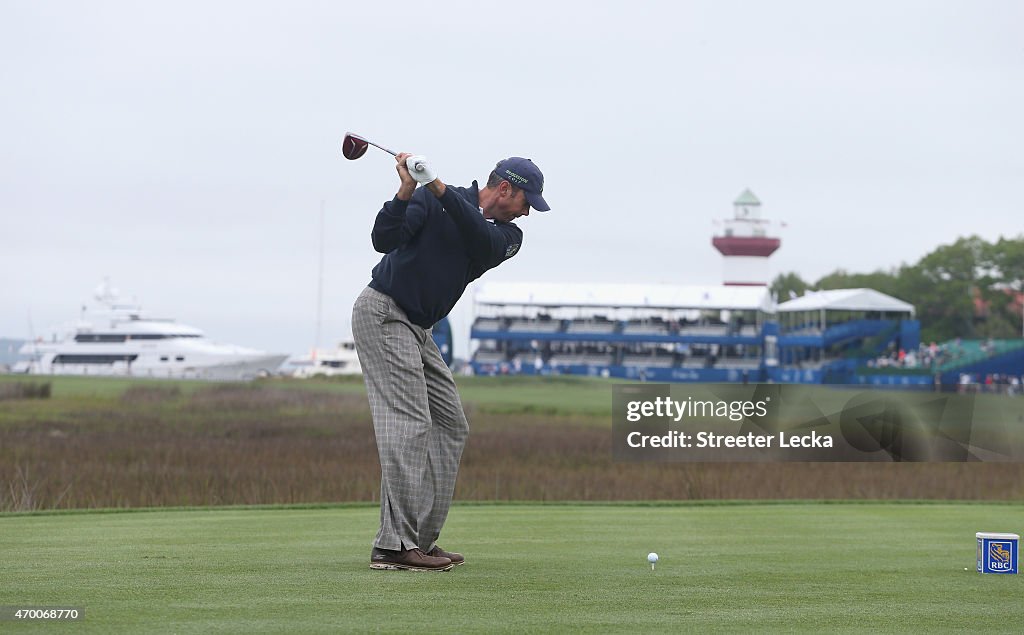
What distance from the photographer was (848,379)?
222ft

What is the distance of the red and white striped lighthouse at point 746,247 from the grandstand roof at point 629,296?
20079 millimetres

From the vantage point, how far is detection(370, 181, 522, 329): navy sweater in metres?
6.73

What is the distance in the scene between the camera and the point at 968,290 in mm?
84000

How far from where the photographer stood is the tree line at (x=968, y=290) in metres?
82.0

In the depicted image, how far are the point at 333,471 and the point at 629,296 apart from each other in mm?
66472

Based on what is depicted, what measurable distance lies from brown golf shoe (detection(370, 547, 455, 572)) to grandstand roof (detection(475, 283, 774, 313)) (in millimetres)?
77129

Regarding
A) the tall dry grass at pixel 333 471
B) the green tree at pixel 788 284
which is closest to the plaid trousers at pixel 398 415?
the tall dry grass at pixel 333 471

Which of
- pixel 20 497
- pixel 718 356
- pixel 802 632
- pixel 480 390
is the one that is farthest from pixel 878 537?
pixel 718 356

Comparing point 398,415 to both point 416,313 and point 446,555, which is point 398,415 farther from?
point 446,555

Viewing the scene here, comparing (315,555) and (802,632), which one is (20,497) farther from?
(802,632)

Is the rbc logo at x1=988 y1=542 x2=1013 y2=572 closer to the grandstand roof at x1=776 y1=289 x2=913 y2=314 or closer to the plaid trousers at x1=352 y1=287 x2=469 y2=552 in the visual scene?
the plaid trousers at x1=352 y1=287 x2=469 y2=552

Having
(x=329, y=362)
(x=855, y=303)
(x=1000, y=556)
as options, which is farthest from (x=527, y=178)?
(x=329, y=362)

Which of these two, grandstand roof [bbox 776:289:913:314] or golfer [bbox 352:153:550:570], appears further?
grandstand roof [bbox 776:289:913:314]

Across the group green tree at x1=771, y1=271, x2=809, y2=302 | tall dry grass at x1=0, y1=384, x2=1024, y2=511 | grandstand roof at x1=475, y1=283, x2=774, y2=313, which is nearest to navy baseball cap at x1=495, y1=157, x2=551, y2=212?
tall dry grass at x1=0, y1=384, x2=1024, y2=511
